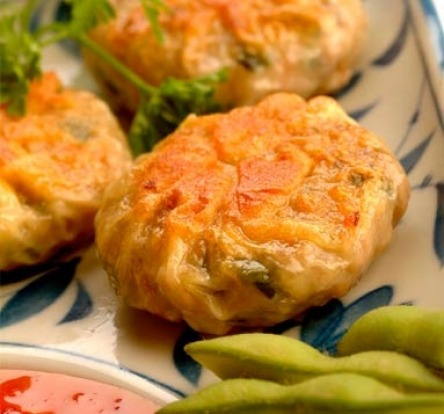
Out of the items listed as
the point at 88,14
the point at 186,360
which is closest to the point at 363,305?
the point at 186,360

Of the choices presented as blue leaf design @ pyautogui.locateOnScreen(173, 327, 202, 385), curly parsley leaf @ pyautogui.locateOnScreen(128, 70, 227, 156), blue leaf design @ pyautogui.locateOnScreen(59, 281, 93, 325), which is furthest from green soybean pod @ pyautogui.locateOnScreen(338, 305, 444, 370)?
curly parsley leaf @ pyautogui.locateOnScreen(128, 70, 227, 156)

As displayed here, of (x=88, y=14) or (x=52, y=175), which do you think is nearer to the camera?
(x=52, y=175)

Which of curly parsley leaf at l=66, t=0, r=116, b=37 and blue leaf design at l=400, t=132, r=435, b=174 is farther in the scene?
curly parsley leaf at l=66, t=0, r=116, b=37

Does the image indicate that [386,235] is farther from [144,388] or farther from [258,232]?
[144,388]

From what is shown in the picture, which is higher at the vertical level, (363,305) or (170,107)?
(170,107)

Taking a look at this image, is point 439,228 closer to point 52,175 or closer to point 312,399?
point 312,399

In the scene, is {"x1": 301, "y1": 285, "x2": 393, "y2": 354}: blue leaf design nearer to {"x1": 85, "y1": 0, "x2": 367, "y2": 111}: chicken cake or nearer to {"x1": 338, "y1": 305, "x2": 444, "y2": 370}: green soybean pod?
{"x1": 338, "y1": 305, "x2": 444, "y2": 370}: green soybean pod

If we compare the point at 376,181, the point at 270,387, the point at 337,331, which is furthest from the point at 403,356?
the point at 376,181
